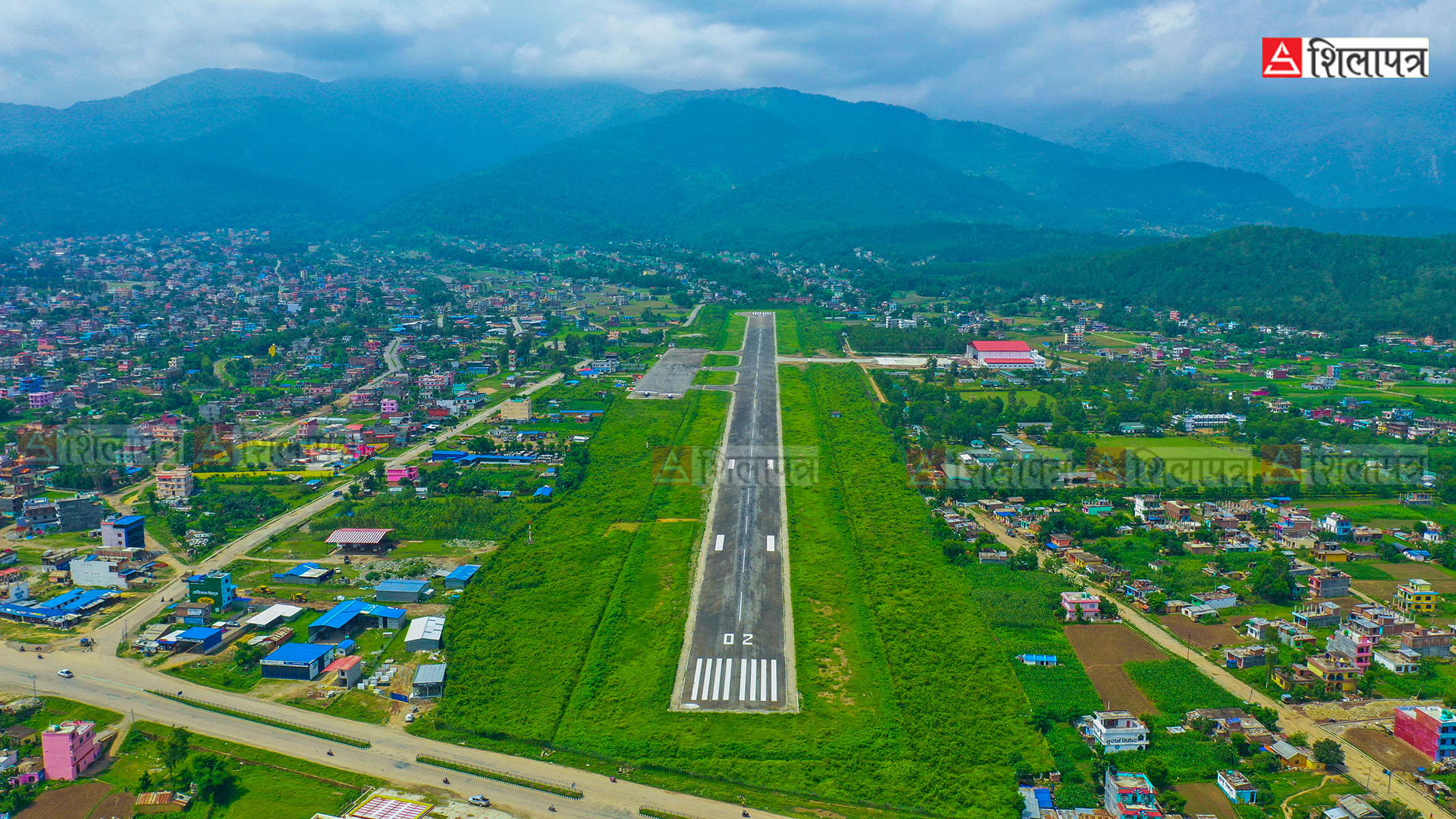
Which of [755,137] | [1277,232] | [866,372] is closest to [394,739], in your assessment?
[866,372]

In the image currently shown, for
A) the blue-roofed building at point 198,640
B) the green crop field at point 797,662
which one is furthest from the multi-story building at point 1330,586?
the blue-roofed building at point 198,640

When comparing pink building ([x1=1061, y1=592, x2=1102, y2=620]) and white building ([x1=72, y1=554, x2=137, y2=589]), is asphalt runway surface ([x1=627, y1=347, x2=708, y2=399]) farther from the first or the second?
pink building ([x1=1061, y1=592, x2=1102, y2=620])

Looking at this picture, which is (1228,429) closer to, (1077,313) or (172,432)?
(1077,313)

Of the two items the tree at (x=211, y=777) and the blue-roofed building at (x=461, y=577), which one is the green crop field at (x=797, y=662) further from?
the tree at (x=211, y=777)

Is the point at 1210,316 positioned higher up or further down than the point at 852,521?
higher up

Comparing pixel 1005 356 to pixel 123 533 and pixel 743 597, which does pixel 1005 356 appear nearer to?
pixel 743 597
